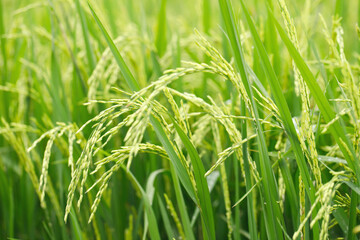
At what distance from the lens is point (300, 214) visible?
0.96 metres

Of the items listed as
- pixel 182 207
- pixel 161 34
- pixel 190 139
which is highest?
pixel 161 34

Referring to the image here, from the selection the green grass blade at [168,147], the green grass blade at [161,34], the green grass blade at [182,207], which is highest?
the green grass blade at [161,34]

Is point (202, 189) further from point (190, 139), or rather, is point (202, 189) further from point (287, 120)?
point (287, 120)

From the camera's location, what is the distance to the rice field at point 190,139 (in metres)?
0.89

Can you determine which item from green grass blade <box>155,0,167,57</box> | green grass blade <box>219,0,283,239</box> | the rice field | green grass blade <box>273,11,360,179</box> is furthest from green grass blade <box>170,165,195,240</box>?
green grass blade <box>155,0,167,57</box>

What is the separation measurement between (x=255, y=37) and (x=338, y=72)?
13.4 inches

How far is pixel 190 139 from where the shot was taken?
107cm

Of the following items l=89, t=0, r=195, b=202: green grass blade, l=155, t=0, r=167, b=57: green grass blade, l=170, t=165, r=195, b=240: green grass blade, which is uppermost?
l=155, t=0, r=167, b=57: green grass blade

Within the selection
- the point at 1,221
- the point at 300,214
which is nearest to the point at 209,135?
the point at 300,214

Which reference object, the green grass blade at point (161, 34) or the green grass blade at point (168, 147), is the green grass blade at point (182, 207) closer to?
the green grass blade at point (168, 147)

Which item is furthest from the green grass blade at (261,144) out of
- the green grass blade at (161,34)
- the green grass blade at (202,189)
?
the green grass blade at (161,34)

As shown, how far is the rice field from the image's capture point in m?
0.89

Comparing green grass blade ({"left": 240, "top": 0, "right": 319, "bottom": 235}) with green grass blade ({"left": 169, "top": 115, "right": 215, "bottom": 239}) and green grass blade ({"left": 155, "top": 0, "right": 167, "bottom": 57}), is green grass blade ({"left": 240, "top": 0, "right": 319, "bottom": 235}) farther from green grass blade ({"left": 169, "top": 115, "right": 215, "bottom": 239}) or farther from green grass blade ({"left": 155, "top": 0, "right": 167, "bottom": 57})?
green grass blade ({"left": 155, "top": 0, "right": 167, "bottom": 57})

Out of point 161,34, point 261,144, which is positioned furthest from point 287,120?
point 161,34
